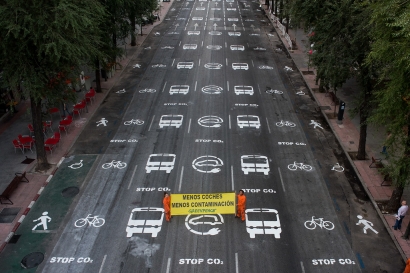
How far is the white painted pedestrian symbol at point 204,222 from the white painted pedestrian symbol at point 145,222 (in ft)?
4.10

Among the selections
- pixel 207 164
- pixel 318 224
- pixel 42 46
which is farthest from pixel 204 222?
pixel 42 46

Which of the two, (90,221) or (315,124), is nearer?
(90,221)

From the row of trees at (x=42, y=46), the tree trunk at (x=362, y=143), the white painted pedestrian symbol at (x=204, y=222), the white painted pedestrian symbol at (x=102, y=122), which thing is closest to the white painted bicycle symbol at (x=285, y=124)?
the tree trunk at (x=362, y=143)

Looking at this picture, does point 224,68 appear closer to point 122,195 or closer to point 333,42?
point 333,42

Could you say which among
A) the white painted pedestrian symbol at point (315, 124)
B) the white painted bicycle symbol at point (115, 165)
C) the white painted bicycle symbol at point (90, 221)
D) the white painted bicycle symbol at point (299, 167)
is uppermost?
the white painted pedestrian symbol at point (315, 124)

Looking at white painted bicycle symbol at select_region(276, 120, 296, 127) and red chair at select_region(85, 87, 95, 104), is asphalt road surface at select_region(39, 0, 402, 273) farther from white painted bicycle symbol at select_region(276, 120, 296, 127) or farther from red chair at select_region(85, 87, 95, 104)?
red chair at select_region(85, 87, 95, 104)

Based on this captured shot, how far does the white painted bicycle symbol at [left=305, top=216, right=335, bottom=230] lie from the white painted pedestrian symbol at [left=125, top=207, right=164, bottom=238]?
6.43m

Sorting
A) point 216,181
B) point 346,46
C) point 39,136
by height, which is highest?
point 346,46

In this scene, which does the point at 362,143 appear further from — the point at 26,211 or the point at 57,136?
the point at 26,211

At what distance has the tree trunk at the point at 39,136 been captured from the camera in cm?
2084

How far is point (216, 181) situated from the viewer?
2034 centimetres

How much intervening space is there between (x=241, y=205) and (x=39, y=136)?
11488 mm

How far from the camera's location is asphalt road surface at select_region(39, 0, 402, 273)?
15.8m

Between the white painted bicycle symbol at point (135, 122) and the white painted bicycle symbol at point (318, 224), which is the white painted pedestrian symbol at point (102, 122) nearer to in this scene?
the white painted bicycle symbol at point (135, 122)
